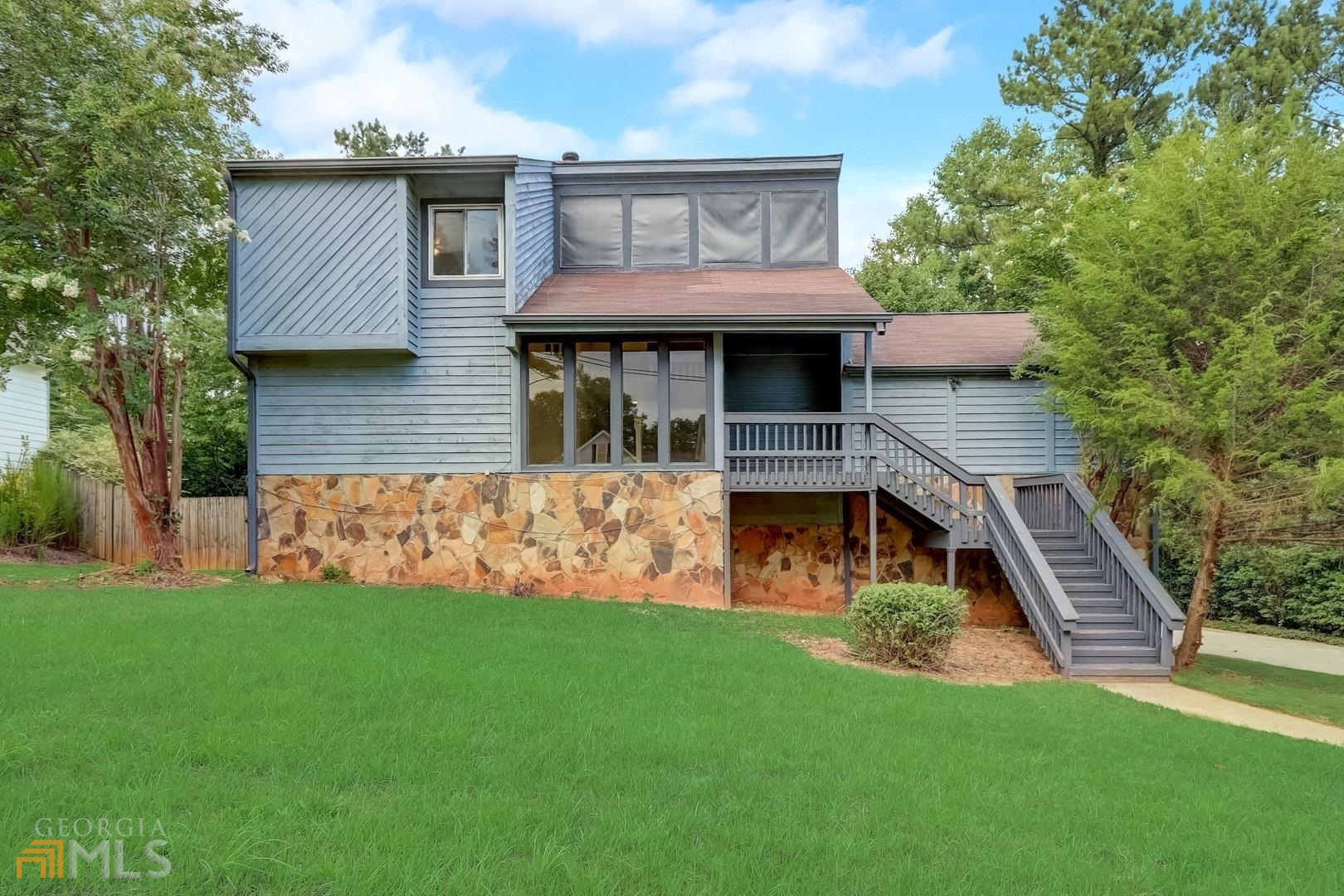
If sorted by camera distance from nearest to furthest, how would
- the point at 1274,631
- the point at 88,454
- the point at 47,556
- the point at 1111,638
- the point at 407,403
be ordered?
the point at 1111,638 < the point at 407,403 < the point at 47,556 < the point at 1274,631 < the point at 88,454

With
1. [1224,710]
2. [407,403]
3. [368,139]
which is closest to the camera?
[1224,710]

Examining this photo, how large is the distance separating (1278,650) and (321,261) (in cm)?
1586

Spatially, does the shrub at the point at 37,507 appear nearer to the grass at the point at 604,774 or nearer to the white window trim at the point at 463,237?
the white window trim at the point at 463,237

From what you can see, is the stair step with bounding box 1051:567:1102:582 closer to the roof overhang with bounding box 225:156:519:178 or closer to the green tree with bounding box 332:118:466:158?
the roof overhang with bounding box 225:156:519:178

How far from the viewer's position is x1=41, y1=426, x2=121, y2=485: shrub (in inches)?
677

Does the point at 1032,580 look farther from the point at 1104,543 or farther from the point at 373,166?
the point at 373,166

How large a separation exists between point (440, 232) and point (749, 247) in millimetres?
5034

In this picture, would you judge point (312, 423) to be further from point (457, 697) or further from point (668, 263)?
point (457, 697)

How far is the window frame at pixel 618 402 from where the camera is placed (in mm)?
11406

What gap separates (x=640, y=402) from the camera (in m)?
11.6

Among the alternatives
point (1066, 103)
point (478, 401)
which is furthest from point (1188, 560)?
point (478, 401)

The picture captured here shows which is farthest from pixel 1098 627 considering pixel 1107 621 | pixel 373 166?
pixel 373 166

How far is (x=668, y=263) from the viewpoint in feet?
44.1

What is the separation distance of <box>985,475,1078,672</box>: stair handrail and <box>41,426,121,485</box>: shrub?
16.8 m
